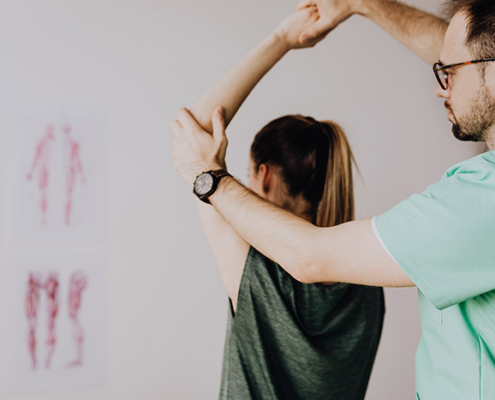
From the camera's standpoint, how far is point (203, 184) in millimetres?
956

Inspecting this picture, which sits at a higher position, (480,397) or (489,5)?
(489,5)

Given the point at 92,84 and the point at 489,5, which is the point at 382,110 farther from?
the point at 489,5

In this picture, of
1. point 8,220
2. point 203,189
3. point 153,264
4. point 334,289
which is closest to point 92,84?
point 8,220

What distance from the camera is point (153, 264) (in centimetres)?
202

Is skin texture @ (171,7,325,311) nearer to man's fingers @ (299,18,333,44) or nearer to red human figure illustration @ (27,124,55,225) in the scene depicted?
man's fingers @ (299,18,333,44)

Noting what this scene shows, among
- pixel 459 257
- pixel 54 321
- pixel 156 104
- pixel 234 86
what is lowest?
pixel 54 321

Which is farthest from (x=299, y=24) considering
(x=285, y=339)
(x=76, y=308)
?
(x=76, y=308)

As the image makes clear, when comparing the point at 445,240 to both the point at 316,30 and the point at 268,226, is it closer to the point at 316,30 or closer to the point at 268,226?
the point at 268,226

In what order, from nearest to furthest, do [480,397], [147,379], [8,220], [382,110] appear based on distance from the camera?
[480,397], [8,220], [147,379], [382,110]

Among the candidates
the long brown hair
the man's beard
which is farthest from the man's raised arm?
the man's beard

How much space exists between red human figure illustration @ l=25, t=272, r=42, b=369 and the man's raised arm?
1.35 metres

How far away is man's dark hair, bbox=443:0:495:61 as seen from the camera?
0.78 metres

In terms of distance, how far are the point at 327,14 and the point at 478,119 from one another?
0.56 m

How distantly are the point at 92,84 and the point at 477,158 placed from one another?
61.7 inches
